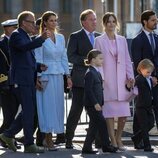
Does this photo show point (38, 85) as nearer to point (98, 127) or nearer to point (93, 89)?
point (93, 89)

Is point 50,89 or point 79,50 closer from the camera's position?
point 50,89

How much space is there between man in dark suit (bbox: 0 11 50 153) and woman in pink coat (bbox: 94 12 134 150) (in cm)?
97

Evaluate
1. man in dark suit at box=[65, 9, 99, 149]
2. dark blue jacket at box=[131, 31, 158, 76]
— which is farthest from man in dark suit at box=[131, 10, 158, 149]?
man in dark suit at box=[65, 9, 99, 149]

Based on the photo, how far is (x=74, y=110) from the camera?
34.9ft

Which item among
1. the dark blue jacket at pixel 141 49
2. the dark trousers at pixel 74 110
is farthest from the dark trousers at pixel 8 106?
the dark blue jacket at pixel 141 49

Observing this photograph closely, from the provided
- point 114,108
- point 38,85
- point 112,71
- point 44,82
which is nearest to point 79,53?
point 112,71

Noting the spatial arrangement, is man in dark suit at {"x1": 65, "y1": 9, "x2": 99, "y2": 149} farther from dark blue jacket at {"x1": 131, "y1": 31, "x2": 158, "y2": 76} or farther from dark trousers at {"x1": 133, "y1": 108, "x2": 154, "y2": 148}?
dark trousers at {"x1": 133, "y1": 108, "x2": 154, "y2": 148}

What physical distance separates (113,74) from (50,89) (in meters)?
0.96

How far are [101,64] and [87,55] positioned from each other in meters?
0.52

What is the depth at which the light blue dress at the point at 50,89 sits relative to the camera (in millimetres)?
10219

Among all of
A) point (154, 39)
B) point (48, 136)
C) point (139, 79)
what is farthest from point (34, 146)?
point (154, 39)

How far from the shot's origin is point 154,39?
10.7 metres

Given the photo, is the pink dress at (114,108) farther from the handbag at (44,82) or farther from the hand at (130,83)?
the handbag at (44,82)

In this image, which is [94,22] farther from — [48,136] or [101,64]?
[48,136]
